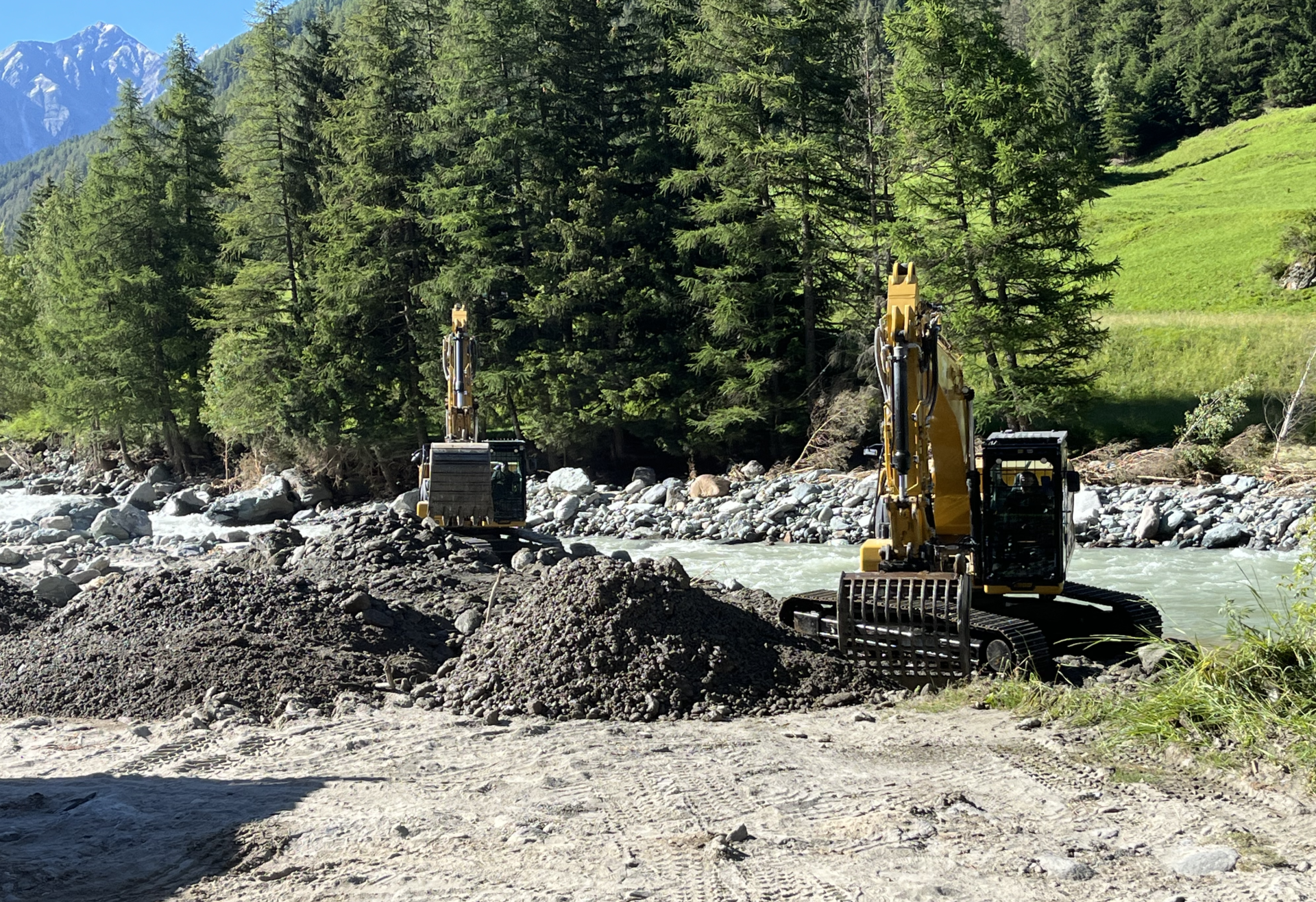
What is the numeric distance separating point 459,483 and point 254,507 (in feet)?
50.7

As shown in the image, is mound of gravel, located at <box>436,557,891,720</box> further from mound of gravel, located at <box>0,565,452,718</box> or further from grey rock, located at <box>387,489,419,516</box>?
grey rock, located at <box>387,489,419,516</box>

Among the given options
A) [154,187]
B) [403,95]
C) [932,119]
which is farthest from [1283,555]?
[154,187]

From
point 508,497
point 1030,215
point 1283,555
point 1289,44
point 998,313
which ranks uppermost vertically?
→ point 1289,44

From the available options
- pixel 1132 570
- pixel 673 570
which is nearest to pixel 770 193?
pixel 1132 570

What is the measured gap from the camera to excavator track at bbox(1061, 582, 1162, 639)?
11.3m

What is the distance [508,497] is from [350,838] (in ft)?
41.1

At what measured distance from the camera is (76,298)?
127ft

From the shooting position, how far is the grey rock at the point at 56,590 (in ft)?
50.3

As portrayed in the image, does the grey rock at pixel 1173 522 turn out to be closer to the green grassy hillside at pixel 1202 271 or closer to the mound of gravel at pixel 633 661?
the green grassy hillside at pixel 1202 271

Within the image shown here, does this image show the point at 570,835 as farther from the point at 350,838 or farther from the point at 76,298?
the point at 76,298

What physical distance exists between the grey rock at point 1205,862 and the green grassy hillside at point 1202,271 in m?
22.7

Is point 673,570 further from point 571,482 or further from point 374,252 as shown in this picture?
point 374,252

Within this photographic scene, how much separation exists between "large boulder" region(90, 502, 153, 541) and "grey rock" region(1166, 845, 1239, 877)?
25.0 meters

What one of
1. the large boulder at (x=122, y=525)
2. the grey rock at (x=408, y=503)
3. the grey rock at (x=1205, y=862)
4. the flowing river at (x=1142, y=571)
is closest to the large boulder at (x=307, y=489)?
the large boulder at (x=122, y=525)
